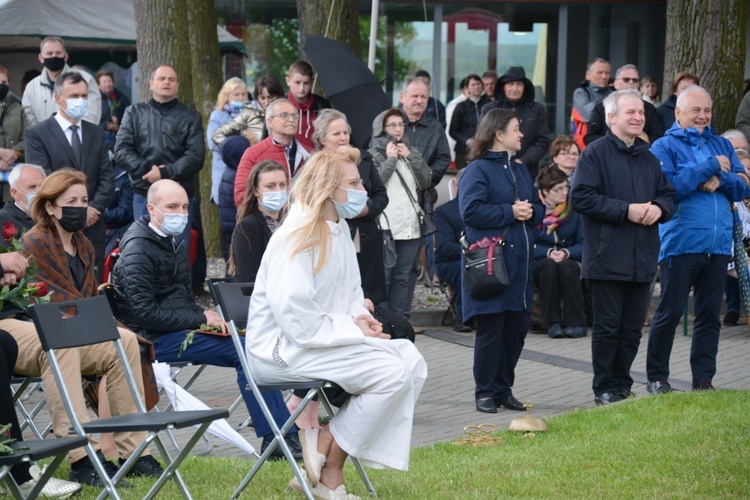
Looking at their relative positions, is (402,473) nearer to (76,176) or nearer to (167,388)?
(167,388)

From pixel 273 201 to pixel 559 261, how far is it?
4440 mm

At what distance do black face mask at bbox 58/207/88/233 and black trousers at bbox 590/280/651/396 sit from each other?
3.45 m

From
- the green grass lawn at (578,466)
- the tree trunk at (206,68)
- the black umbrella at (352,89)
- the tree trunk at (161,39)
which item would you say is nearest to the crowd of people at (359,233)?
the black umbrella at (352,89)

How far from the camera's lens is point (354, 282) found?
6125 millimetres

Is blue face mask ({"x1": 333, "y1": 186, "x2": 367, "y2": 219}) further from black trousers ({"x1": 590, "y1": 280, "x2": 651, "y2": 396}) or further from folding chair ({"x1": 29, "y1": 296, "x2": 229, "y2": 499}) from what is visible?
black trousers ({"x1": 590, "y1": 280, "x2": 651, "y2": 396})

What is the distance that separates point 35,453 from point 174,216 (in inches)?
110

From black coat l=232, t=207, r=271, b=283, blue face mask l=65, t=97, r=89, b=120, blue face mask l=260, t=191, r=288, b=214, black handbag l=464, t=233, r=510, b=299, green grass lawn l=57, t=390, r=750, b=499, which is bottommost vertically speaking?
green grass lawn l=57, t=390, r=750, b=499

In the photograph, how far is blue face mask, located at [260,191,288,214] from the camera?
782 centimetres

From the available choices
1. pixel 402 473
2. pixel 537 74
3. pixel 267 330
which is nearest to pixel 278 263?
pixel 267 330

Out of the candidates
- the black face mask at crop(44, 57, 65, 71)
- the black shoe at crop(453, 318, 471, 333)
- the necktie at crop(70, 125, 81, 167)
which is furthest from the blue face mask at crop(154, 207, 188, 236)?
the black face mask at crop(44, 57, 65, 71)

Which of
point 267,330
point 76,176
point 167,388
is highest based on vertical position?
point 76,176

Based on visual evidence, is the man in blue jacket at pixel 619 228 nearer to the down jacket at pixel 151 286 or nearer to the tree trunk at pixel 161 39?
the down jacket at pixel 151 286

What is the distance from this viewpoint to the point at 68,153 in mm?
10078

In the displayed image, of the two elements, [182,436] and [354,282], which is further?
[182,436]
